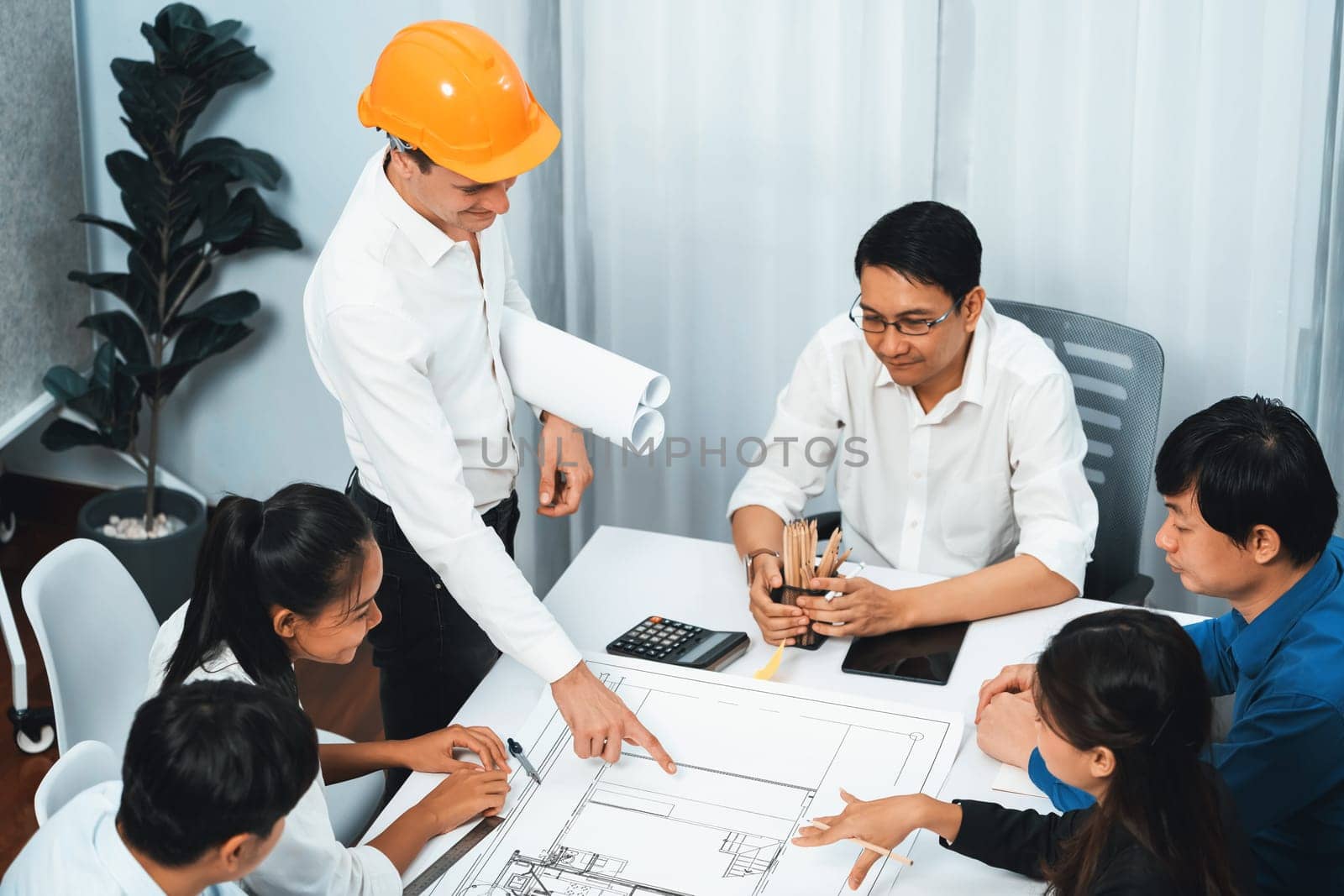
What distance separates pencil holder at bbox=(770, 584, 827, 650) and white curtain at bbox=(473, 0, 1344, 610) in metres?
1.02

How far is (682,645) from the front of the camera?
1.71m

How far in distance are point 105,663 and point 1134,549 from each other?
1583mm

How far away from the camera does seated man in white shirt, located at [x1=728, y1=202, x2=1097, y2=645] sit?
1.81 metres

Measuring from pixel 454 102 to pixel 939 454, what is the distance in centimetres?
99

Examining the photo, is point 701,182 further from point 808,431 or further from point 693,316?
point 808,431

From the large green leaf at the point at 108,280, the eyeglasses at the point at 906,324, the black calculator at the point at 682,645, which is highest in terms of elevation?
the eyeglasses at the point at 906,324

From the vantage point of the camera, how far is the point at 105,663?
1.76 m

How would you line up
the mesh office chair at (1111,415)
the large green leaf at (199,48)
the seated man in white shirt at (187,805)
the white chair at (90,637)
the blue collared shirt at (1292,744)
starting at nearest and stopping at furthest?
the seated man in white shirt at (187,805)
the blue collared shirt at (1292,744)
the white chair at (90,637)
the mesh office chair at (1111,415)
the large green leaf at (199,48)

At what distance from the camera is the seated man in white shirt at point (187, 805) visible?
1096 mm

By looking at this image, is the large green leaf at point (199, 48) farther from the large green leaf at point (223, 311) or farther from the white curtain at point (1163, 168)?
the white curtain at point (1163, 168)

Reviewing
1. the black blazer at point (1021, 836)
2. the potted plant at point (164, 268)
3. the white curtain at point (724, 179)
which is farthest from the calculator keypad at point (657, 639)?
the potted plant at point (164, 268)

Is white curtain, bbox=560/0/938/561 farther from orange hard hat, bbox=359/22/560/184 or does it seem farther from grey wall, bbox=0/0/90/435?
grey wall, bbox=0/0/90/435

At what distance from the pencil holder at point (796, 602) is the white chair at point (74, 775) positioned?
0.83 meters

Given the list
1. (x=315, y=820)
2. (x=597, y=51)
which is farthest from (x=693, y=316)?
(x=315, y=820)
